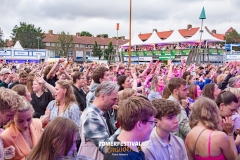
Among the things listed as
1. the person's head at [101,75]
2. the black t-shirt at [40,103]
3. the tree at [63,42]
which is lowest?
the black t-shirt at [40,103]

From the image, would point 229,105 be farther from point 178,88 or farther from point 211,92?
point 211,92

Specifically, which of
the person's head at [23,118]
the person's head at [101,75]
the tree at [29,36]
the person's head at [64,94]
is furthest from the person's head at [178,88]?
the tree at [29,36]

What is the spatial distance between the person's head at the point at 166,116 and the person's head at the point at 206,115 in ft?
1.32

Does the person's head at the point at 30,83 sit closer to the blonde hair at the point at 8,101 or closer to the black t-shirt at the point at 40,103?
the black t-shirt at the point at 40,103

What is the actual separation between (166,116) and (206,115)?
1.82 ft

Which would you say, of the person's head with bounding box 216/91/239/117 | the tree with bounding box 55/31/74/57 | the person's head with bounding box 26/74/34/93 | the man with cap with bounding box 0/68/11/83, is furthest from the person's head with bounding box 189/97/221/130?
the tree with bounding box 55/31/74/57

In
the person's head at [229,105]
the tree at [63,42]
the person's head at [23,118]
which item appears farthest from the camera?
the tree at [63,42]

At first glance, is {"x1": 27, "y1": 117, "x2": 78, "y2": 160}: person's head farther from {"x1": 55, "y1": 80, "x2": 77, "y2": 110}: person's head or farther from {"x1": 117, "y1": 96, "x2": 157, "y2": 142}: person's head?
{"x1": 55, "y1": 80, "x2": 77, "y2": 110}: person's head

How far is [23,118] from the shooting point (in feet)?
10.4

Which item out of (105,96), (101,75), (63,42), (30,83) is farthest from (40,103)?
(63,42)

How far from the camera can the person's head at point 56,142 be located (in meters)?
2.29

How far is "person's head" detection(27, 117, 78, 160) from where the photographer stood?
2294 mm

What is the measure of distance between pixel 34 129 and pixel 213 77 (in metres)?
8.15

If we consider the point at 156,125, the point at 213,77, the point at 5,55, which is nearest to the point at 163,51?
the point at 5,55
